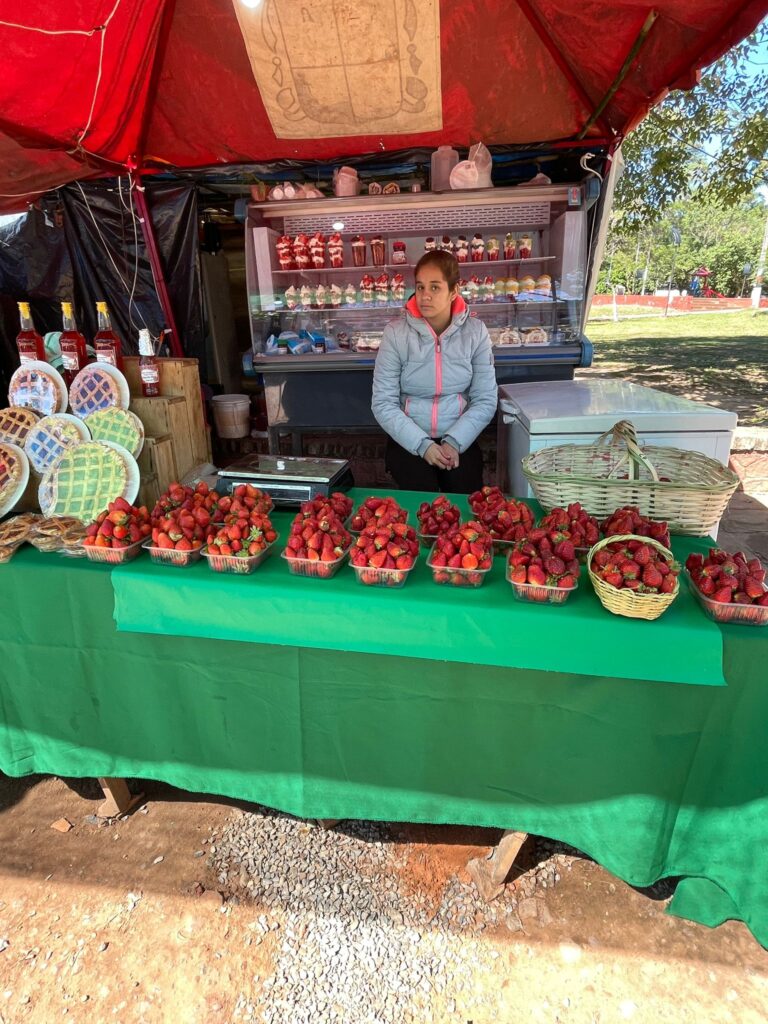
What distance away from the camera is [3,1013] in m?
1.49

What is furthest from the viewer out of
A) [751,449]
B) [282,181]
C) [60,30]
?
[751,449]

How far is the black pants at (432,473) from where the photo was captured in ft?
9.76

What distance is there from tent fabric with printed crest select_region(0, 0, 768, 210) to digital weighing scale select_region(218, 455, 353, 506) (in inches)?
82.0

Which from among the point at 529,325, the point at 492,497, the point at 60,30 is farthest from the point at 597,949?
the point at 60,30

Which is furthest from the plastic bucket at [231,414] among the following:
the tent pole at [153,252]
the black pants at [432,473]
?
the black pants at [432,473]

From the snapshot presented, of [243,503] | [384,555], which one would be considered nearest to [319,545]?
[384,555]

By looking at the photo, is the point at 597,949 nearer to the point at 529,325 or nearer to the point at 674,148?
the point at 529,325

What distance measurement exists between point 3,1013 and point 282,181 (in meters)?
4.73

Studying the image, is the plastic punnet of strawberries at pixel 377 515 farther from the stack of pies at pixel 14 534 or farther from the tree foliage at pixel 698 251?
the tree foliage at pixel 698 251

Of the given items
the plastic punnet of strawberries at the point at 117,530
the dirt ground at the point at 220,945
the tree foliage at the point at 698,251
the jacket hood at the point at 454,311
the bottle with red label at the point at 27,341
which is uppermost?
the tree foliage at the point at 698,251

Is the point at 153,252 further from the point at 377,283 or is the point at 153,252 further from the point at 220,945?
the point at 220,945

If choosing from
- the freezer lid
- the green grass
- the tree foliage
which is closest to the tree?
the green grass

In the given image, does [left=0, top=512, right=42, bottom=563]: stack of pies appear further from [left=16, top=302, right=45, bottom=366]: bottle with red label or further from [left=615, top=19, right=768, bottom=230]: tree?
[left=615, top=19, right=768, bottom=230]: tree

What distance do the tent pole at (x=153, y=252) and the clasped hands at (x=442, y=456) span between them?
2.53 m
